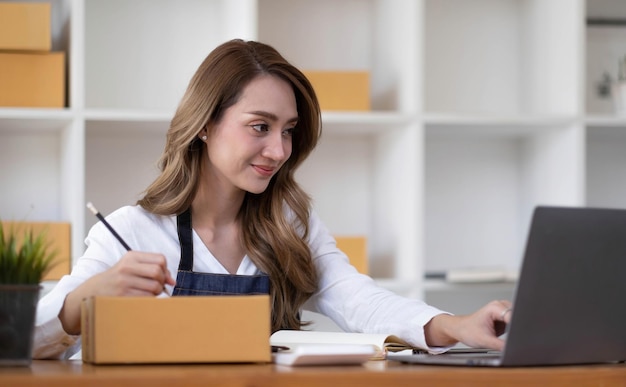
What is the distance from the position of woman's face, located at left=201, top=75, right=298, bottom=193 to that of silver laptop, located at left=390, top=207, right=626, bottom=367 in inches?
33.1

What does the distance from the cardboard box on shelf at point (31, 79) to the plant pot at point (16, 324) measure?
1701 millimetres

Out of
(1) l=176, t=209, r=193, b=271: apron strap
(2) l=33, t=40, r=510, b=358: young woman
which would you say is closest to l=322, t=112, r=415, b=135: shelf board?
(2) l=33, t=40, r=510, b=358: young woman

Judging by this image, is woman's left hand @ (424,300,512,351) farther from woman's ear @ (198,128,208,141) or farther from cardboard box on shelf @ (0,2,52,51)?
cardboard box on shelf @ (0,2,52,51)

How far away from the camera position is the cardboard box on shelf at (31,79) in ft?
9.12

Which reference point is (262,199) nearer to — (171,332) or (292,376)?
(171,332)

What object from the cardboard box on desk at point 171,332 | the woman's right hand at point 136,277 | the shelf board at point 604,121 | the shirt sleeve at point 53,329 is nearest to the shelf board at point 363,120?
the shelf board at point 604,121

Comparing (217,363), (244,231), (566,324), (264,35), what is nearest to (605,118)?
(264,35)

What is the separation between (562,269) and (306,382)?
379mm

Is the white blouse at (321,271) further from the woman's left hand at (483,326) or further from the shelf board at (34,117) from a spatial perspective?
the shelf board at (34,117)

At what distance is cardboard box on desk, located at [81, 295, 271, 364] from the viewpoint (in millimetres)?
1181

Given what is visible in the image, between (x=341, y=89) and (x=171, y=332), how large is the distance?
1.87m

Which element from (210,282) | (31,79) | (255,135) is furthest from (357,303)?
(31,79)

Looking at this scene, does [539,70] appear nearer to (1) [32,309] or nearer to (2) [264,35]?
(2) [264,35]

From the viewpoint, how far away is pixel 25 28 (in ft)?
9.12
